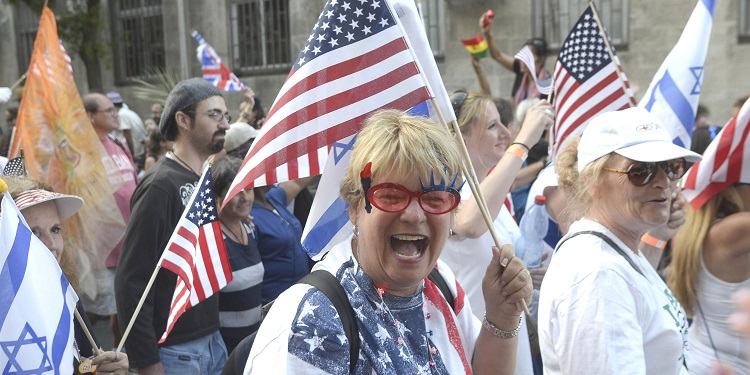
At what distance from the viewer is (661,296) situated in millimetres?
2852

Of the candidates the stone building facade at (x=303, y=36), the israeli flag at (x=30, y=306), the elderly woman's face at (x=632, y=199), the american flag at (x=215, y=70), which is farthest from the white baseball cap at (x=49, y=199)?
the stone building facade at (x=303, y=36)

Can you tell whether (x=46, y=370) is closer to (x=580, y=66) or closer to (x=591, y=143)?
(x=591, y=143)

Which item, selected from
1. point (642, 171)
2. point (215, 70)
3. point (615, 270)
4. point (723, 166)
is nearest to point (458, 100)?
point (723, 166)

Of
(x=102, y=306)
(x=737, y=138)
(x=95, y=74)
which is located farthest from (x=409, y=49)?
(x=95, y=74)

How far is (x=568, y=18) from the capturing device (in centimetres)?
1333

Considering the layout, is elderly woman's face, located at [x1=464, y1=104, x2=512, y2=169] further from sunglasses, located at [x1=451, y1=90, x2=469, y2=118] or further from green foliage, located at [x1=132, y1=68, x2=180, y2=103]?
green foliage, located at [x1=132, y1=68, x2=180, y2=103]

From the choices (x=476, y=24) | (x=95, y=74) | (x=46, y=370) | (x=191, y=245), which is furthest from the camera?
(x=95, y=74)

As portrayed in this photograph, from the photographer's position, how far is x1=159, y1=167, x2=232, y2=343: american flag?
12.4ft

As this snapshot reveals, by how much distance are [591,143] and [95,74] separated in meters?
16.2

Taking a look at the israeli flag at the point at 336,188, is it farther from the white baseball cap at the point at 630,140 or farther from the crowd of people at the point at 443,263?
the white baseball cap at the point at 630,140

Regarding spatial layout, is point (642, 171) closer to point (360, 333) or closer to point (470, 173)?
point (470, 173)

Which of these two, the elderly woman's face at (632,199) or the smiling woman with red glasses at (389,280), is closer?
the smiling woman with red glasses at (389,280)

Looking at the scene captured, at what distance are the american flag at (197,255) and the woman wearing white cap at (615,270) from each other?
66.6 inches

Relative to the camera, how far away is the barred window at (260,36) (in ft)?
54.0
